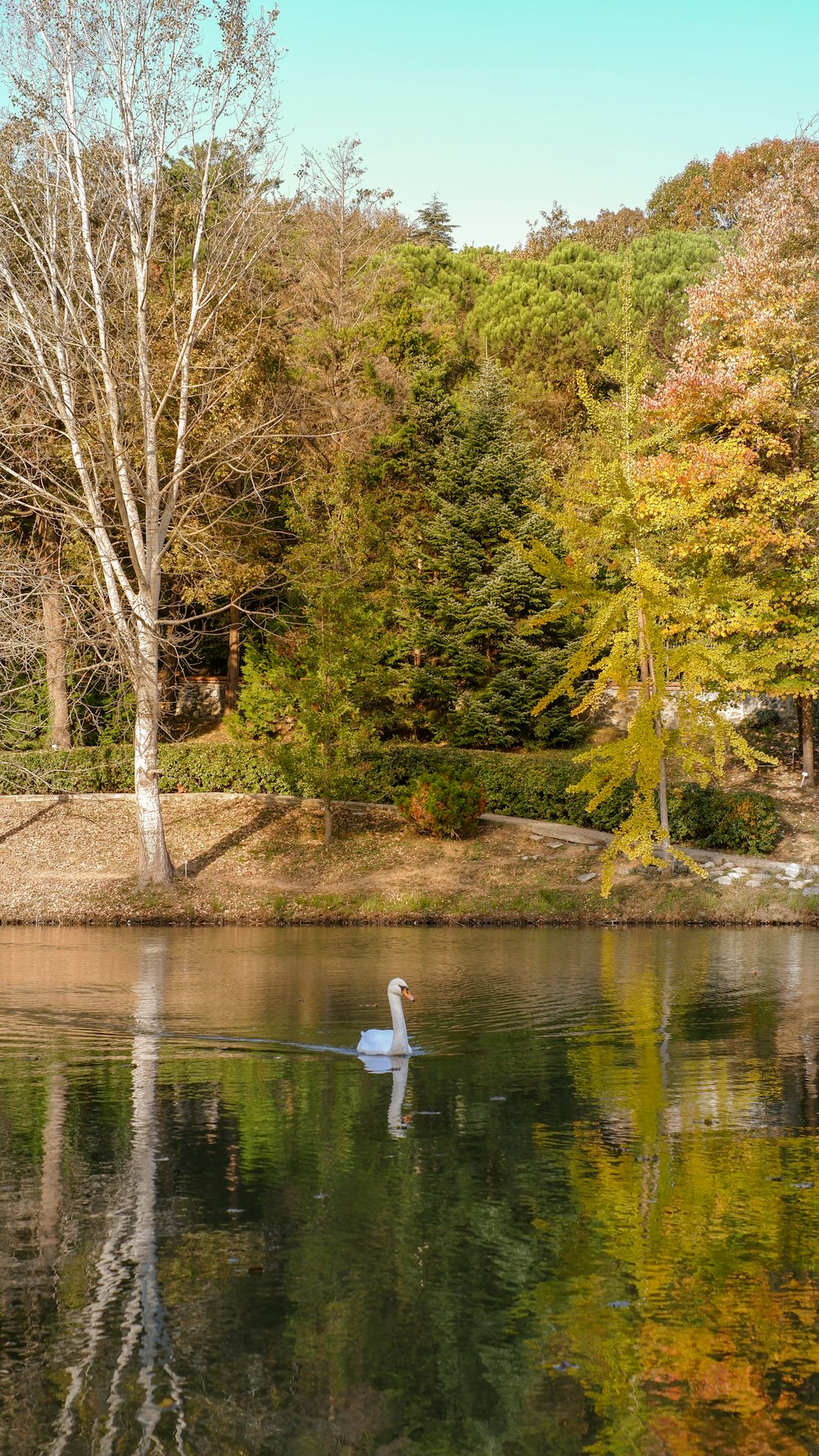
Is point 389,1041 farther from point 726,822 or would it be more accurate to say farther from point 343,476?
point 343,476

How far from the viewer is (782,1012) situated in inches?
563

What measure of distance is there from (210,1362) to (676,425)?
805 inches

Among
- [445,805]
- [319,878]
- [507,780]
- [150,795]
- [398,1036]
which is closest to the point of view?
[398,1036]

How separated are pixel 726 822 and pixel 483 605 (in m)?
10.6

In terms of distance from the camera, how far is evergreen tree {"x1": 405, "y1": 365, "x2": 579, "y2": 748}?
34.3 m

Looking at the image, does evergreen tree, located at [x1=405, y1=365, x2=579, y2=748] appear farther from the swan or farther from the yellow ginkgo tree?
the swan

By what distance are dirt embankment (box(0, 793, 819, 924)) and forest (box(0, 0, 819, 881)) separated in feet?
4.18

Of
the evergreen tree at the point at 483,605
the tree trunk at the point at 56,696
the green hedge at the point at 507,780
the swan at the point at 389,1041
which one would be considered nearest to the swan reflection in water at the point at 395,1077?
the swan at the point at 389,1041

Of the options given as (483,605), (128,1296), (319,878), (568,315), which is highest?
(568,315)

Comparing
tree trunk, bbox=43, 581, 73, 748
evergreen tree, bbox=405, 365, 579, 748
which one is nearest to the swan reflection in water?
tree trunk, bbox=43, 581, 73, 748

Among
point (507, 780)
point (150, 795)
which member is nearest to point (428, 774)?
point (507, 780)

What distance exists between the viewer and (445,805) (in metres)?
26.5

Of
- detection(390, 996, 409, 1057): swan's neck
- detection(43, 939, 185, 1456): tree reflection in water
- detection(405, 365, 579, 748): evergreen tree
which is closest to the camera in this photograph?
detection(43, 939, 185, 1456): tree reflection in water

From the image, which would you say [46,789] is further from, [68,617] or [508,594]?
[508,594]
